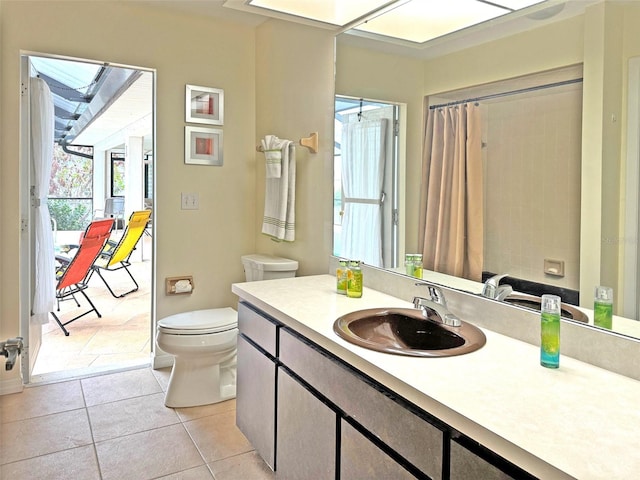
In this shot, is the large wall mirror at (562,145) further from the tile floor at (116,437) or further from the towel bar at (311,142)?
the tile floor at (116,437)

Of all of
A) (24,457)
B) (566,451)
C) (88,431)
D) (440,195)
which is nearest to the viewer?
(566,451)

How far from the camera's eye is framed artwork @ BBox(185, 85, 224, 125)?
10.7 feet

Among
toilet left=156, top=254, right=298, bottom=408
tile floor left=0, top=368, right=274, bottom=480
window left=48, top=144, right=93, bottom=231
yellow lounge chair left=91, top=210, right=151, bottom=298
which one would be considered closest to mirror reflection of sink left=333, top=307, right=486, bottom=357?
tile floor left=0, top=368, right=274, bottom=480

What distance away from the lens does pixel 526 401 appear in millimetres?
1069

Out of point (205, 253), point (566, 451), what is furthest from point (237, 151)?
point (566, 451)

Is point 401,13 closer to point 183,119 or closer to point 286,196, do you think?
point 286,196

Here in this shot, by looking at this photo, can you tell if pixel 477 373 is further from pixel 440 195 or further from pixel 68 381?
pixel 68 381

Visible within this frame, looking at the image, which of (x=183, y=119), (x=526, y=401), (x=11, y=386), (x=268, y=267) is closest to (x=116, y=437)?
(x=11, y=386)

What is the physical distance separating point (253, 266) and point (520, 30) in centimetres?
208

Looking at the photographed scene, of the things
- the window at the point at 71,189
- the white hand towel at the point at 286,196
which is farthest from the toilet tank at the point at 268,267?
the window at the point at 71,189

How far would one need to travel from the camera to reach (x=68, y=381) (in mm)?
3061

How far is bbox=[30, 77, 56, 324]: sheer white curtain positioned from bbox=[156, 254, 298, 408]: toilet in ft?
3.34

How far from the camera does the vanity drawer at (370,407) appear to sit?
44.1 inches

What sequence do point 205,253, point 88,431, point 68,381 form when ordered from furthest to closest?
point 205,253 → point 68,381 → point 88,431
